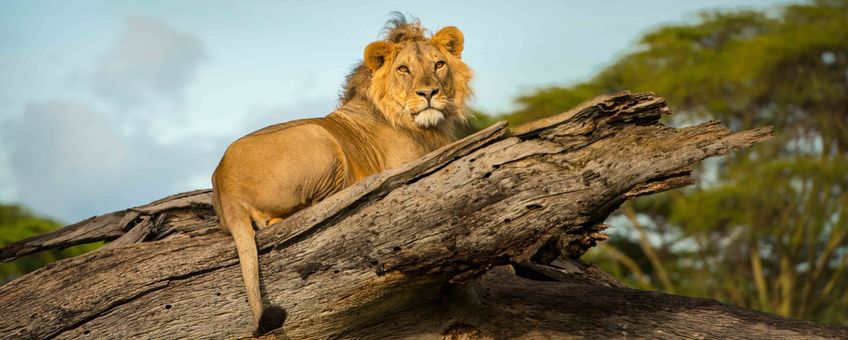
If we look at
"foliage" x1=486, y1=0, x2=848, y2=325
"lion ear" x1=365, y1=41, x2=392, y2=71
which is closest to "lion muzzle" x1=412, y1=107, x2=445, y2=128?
"lion ear" x1=365, y1=41, x2=392, y2=71

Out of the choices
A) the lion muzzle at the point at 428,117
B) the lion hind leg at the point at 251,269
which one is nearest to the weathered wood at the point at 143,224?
the lion hind leg at the point at 251,269

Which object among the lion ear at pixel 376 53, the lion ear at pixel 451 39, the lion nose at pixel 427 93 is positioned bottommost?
the lion nose at pixel 427 93

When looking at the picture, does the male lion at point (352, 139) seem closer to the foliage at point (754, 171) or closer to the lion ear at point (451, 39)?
the lion ear at point (451, 39)

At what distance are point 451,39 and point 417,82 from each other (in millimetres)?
543

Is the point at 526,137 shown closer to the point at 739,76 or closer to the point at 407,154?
the point at 407,154

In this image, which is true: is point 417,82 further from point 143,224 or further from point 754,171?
point 754,171

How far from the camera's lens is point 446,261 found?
5641 mm

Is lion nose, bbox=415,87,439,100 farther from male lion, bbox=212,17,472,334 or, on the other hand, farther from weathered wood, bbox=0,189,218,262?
weathered wood, bbox=0,189,218,262

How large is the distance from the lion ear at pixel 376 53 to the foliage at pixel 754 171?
1644 cm

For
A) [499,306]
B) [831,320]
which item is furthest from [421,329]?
[831,320]

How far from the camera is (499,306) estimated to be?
248 inches

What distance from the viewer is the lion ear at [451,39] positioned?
24.1ft

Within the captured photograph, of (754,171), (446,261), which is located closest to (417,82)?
(446,261)

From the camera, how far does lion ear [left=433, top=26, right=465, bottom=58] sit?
734 cm
